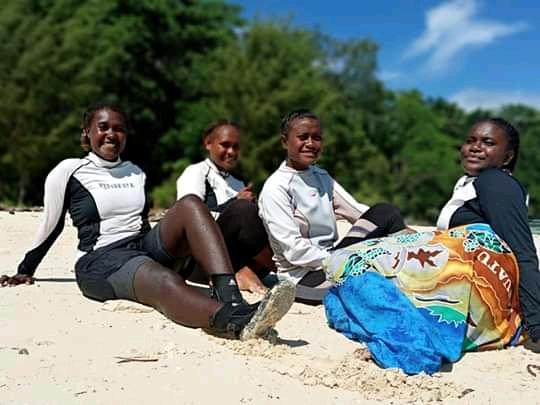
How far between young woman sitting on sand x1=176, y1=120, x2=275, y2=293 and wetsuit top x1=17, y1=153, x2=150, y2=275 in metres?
0.46

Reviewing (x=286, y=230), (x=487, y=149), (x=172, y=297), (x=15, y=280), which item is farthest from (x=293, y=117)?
(x=15, y=280)

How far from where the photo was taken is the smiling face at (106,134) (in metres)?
3.71

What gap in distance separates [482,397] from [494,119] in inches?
57.0

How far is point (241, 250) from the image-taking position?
3941 mm

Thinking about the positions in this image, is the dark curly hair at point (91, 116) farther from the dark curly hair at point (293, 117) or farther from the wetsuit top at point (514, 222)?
the wetsuit top at point (514, 222)

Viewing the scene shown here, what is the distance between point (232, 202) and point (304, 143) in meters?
0.52

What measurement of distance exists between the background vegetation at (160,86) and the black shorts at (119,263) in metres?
16.5

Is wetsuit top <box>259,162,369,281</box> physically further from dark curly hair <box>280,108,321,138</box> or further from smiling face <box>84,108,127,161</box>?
smiling face <box>84,108,127,161</box>

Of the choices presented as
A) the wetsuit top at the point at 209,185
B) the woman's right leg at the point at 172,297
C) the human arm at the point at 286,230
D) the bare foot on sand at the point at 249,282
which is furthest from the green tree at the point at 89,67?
the woman's right leg at the point at 172,297

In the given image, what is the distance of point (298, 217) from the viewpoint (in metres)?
3.65

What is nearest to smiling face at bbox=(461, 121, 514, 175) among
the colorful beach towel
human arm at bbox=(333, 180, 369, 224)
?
the colorful beach towel

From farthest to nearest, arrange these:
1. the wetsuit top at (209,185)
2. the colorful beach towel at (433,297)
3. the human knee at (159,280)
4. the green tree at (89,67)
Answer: the green tree at (89,67) → the wetsuit top at (209,185) → the human knee at (159,280) → the colorful beach towel at (433,297)

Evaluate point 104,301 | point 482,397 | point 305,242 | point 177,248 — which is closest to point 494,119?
point 305,242

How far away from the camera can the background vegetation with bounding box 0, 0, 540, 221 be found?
20.7 m
